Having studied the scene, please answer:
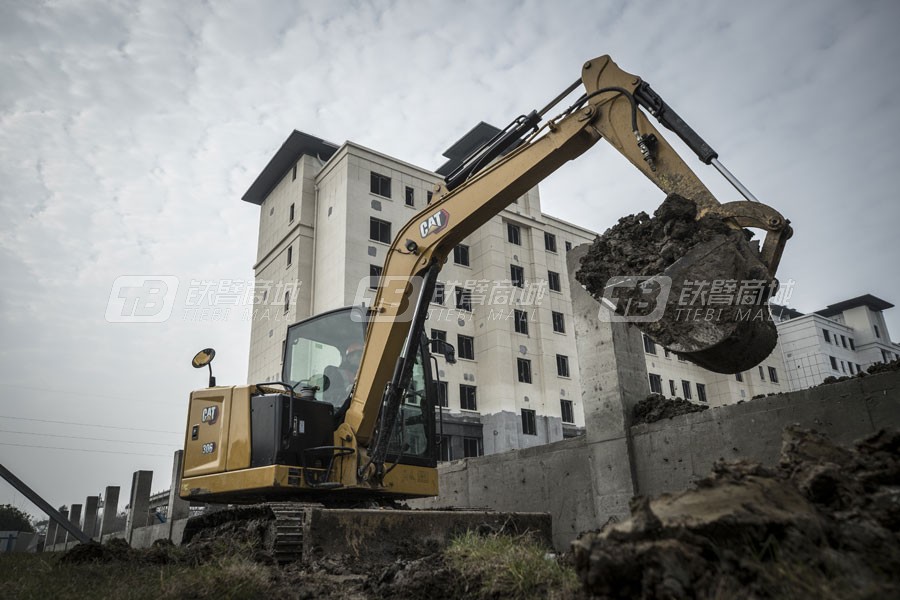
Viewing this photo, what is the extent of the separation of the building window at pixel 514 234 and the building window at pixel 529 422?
891 centimetres

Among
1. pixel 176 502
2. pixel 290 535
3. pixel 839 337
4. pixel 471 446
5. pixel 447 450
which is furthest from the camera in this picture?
pixel 839 337

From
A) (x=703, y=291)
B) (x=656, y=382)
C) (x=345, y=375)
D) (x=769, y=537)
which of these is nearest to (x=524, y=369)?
(x=656, y=382)

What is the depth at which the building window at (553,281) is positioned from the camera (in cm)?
3428

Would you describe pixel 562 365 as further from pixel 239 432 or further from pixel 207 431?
pixel 239 432

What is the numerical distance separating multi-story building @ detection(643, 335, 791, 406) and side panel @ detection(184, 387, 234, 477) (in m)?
30.0

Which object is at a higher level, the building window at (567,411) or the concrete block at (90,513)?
the building window at (567,411)

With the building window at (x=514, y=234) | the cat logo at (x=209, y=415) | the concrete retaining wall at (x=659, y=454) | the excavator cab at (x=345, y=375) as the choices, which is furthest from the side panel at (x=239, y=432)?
the building window at (x=514, y=234)

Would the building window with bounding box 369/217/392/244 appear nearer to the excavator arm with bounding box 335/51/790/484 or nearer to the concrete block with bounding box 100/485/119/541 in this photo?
the concrete block with bounding box 100/485/119/541

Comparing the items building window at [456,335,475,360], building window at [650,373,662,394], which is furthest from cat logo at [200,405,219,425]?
building window at [650,373,662,394]

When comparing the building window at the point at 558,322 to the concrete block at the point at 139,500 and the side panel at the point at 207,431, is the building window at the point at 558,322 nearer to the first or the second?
the concrete block at the point at 139,500

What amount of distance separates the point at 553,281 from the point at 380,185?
1081 centimetres

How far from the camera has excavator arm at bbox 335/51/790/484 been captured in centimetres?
617

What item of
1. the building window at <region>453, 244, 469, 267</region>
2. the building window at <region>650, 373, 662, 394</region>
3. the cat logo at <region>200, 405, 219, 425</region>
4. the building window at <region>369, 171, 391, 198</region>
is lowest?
the cat logo at <region>200, 405, 219, 425</region>

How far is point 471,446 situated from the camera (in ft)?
93.2
